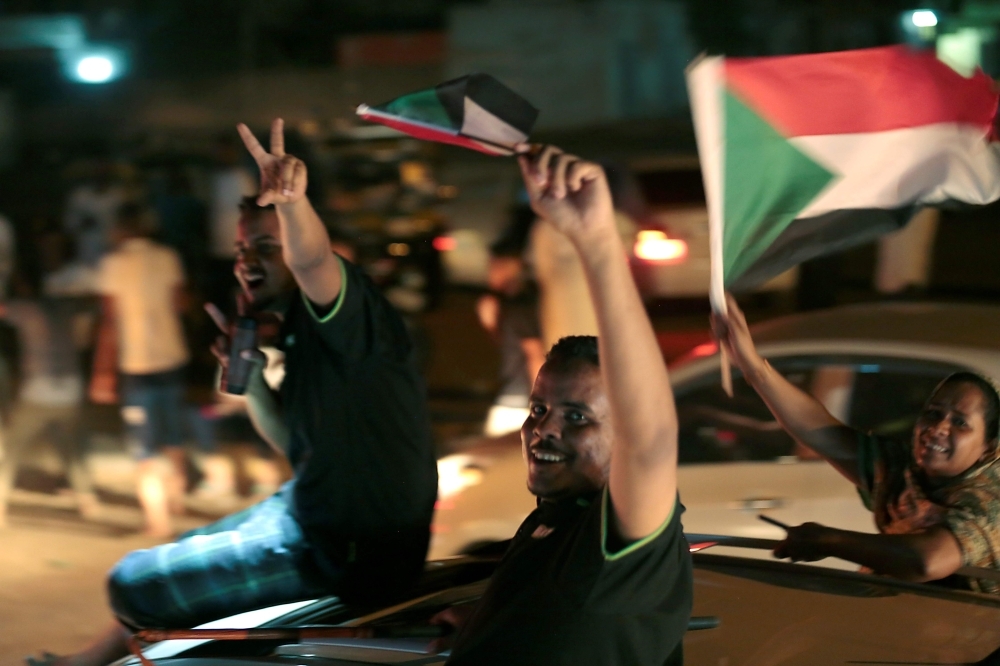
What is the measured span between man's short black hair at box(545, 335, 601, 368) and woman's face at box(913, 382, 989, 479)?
1126mm

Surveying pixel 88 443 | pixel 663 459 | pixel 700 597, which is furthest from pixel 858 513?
pixel 88 443

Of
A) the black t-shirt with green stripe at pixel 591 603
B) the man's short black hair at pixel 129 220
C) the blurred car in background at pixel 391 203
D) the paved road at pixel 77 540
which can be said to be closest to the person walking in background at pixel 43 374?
the paved road at pixel 77 540

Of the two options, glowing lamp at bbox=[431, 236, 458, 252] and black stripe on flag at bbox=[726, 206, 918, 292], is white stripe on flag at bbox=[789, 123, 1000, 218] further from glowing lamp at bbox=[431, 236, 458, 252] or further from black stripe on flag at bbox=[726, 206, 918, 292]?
glowing lamp at bbox=[431, 236, 458, 252]

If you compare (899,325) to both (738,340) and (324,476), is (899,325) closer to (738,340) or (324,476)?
(738,340)

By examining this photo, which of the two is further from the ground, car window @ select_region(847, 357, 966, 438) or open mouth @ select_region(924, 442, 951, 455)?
car window @ select_region(847, 357, 966, 438)

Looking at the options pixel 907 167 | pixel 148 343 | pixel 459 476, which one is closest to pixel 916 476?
pixel 907 167

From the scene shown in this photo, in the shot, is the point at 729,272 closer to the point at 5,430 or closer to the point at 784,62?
the point at 784,62

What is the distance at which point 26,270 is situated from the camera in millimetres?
9484

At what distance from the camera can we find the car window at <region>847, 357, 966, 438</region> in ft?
14.2

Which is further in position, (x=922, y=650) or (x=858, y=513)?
(x=858, y=513)

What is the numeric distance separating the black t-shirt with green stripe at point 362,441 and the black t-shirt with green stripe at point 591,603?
110cm

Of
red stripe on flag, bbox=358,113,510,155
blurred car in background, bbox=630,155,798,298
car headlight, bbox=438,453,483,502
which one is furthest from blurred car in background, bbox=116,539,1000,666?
blurred car in background, bbox=630,155,798,298

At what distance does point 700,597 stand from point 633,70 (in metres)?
12.0

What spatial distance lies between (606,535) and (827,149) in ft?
4.23
